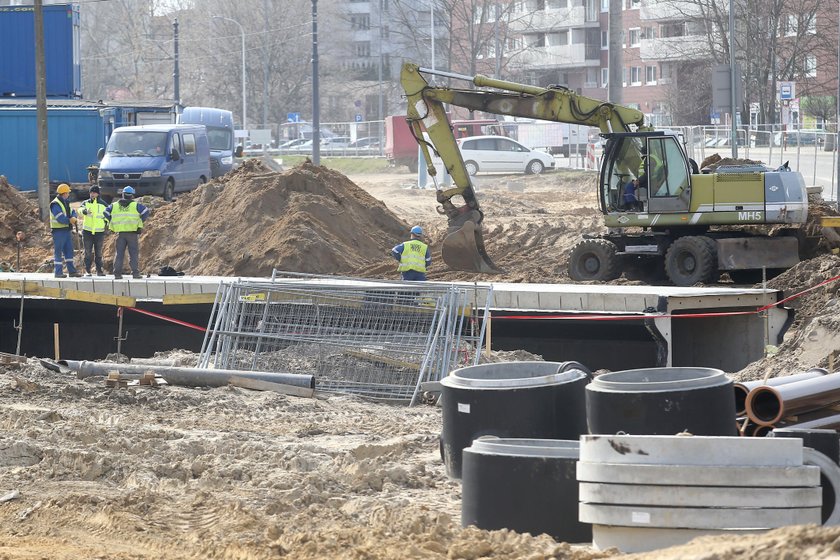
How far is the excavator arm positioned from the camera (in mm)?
21312

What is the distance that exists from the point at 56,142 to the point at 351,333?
77.3 feet

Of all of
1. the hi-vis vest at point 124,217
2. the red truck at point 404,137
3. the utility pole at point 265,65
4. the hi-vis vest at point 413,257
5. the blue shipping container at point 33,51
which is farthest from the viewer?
the utility pole at point 265,65

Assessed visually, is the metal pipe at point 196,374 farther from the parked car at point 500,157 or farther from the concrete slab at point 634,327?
the parked car at point 500,157

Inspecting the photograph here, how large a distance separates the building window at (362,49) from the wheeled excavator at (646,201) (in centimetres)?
8386

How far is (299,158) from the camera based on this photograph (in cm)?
6331

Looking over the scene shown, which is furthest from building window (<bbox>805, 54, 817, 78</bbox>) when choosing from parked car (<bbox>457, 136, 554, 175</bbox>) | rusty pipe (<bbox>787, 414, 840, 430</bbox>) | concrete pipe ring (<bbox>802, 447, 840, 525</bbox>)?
concrete pipe ring (<bbox>802, 447, 840, 525</bbox>)

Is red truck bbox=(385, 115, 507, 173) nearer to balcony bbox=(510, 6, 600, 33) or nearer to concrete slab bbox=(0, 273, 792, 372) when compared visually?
balcony bbox=(510, 6, 600, 33)

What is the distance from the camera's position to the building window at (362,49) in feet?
344

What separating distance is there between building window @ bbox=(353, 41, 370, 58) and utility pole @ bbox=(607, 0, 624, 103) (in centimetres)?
7080

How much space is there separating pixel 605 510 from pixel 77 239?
20.8 m

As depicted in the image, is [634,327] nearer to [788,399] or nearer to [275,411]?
[275,411]

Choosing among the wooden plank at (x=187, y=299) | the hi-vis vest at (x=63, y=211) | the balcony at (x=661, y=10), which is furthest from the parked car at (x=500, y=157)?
the wooden plank at (x=187, y=299)

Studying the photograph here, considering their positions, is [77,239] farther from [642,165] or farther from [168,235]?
[642,165]

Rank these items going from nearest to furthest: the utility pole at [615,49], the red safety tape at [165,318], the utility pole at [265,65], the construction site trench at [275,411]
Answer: the construction site trench at [275,411] → the red safety tape at [165,318] → the utility pole at [615,49] → the utility pole at [265,65]
